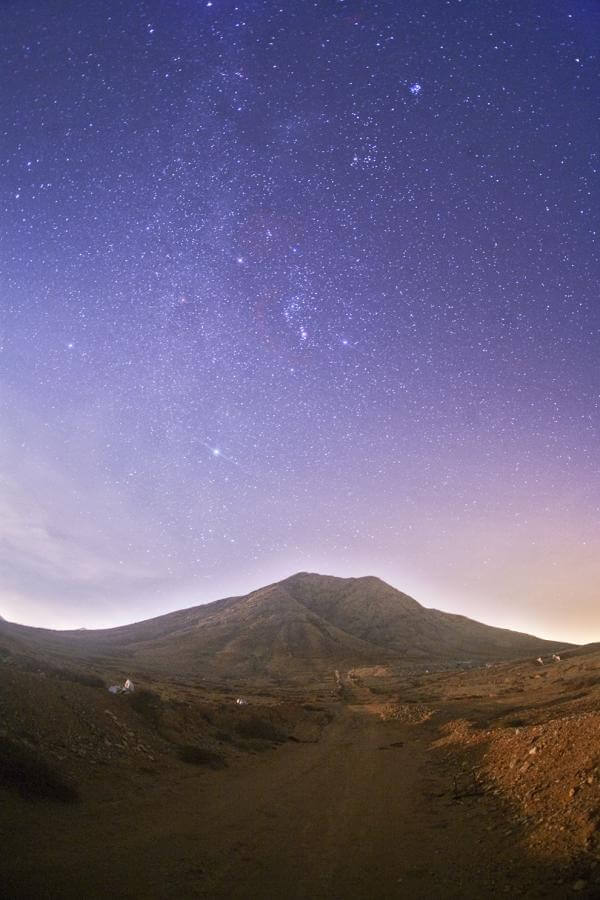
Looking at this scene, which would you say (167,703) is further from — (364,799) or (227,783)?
(364,799)

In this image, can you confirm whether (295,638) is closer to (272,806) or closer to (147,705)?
(147,705)

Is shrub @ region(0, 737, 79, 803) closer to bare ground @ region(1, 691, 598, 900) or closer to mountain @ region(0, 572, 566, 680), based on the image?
bare ground @ region(1, 691, 598, 900)

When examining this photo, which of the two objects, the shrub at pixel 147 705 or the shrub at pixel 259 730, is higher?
the shrub at pixel 147 705

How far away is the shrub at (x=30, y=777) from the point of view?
8552 millimetres

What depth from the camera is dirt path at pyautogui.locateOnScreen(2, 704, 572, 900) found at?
18.9 ft

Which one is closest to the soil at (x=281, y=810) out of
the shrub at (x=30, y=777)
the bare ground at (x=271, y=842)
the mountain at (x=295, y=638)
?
the bare ground at (x=271, y=842)

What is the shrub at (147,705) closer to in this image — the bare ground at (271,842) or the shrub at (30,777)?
the bare ground at (271,842)

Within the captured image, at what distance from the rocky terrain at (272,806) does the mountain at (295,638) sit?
4946 centimetres

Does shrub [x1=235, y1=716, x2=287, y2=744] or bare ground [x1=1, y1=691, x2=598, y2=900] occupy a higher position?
bare ground [x1=1, y1=691, x2=598, y2=900]

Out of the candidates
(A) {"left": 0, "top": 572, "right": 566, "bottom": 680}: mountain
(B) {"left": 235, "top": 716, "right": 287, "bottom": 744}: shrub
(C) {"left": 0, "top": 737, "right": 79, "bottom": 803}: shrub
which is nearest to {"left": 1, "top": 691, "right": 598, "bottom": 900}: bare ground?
(C) {"left": 0, "top": 737, "right": 79, "bottom": 803}: shrub

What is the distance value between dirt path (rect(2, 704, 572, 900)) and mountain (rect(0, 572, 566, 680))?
178 feet

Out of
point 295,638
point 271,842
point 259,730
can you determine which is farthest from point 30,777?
point 295,638

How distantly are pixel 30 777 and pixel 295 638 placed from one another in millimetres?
94299

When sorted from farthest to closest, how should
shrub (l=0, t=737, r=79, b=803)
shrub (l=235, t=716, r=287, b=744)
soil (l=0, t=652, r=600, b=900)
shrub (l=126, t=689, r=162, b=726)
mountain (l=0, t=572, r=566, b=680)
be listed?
mountain (l=0, t=572, r=566, b=680) < shrub (l=235, t=716, r=287, b=744) < shrub (l=126, t=689, r=162, b=726) < shrub (l=0, t=737, r=79, b=803) < soil (l=0, t=652, r=600, b=900)
